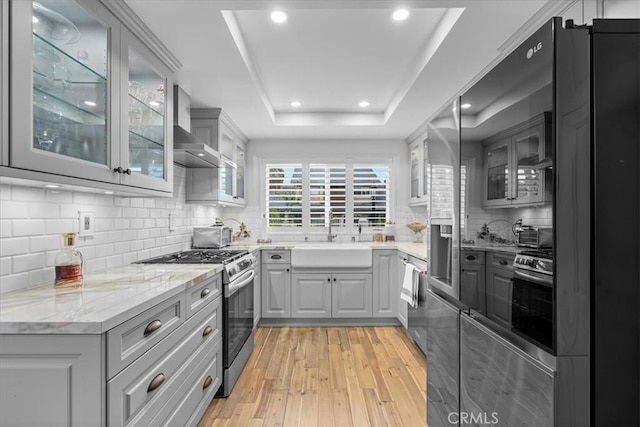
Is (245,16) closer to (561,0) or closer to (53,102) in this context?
(53,102)

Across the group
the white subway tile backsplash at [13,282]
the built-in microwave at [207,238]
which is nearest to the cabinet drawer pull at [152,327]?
the white subway tile backsplash at [13,282]

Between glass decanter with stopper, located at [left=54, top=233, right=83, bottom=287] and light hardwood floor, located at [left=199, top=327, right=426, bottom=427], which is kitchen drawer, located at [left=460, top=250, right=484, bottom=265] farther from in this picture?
glass decanter with stopper, located at [left=54, top=233, right=83, bottom=287]

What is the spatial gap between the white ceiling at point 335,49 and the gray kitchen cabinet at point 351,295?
1.85 m

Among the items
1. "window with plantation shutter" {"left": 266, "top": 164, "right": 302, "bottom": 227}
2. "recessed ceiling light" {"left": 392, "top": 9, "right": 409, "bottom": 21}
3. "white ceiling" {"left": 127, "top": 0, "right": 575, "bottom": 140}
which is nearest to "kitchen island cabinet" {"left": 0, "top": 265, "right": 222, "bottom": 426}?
"white ceiling" {"left": 127, "top": 0, "right": 575, "bottom": 140}

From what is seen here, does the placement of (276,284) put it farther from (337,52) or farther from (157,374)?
(337,52)

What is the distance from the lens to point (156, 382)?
1320 millimetres

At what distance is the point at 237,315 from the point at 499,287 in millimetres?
1970

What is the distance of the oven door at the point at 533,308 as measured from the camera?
868mm

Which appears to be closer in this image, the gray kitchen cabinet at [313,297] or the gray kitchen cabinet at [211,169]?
the gray kitchen cabinet at [211,169]

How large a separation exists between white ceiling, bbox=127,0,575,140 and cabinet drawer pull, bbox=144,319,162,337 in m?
1.50

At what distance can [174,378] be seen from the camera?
59.4 inches

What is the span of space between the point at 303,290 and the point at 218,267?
5.57ft

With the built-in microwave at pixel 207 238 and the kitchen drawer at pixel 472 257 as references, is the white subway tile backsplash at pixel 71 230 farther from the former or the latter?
the kitchen drawer at pixel 472 257

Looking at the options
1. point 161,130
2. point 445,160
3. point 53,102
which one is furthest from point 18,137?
point 445,160
